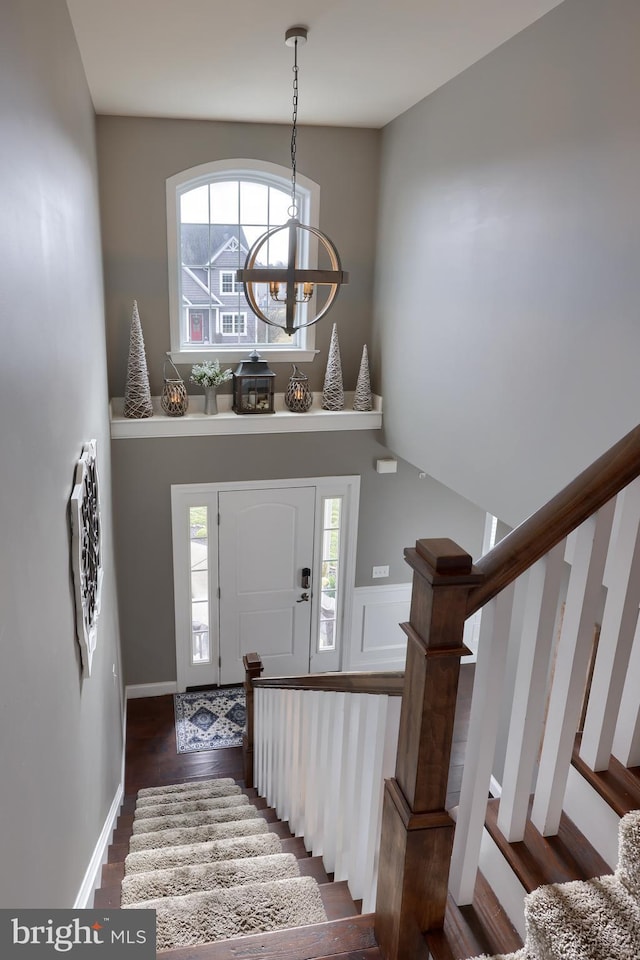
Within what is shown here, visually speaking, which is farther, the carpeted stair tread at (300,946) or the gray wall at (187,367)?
Answer: the gray wall at (187,367)

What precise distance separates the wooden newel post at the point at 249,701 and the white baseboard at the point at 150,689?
129 centimetres

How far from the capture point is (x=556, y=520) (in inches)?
51.3

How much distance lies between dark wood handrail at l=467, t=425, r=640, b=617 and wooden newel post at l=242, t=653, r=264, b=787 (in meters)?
3.20

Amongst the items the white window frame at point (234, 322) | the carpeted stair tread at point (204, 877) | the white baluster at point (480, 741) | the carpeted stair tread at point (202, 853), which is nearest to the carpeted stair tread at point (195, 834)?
the carpeted stair tread at point (202, 853)

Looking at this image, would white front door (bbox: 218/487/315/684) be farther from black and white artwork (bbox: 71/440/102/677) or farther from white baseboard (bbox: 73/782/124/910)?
black and white artwork (bbox: 71/440/102/677)

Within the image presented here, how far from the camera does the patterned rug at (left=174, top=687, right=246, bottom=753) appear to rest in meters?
5.16

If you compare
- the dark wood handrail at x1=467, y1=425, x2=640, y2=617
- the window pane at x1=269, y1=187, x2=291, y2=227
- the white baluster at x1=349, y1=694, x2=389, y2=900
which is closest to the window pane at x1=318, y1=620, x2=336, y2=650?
the window pane at x1=269, y1=187, x2=291, y2=227

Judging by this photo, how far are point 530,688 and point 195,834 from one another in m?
2.30

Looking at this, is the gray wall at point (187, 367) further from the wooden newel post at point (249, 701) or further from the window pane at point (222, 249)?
the wooden newel post at point (249, 701)

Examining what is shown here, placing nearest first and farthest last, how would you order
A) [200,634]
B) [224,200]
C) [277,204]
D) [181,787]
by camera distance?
[181,787]
[224,200]
[277,204]
[200,634]

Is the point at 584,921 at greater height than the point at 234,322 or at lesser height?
lesser

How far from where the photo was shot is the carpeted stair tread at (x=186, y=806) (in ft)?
12.0

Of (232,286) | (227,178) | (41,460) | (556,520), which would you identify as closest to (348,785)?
(556,520)

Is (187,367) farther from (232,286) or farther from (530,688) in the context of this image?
(530,688)
